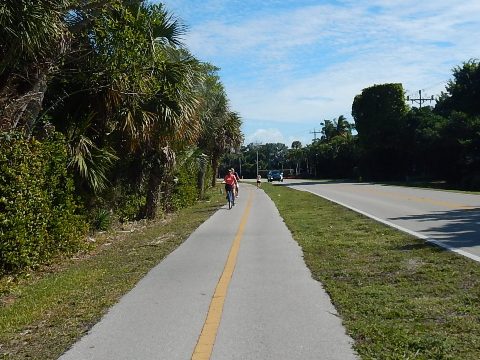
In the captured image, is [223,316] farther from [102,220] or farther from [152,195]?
[152,195]

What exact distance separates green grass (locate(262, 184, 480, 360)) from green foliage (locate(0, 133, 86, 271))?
4.74m

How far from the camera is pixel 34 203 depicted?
9727 millimetres

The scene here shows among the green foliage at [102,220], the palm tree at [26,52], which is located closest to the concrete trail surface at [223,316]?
the palm tree at [26,52]

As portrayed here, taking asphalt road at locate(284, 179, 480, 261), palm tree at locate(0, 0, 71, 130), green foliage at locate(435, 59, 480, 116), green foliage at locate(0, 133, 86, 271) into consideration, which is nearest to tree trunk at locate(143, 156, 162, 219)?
asphalt road at locate(284, 179, 480, 261)

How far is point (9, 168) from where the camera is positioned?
349 inches

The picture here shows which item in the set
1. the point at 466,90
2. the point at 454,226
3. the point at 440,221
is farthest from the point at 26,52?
the point at 466,90

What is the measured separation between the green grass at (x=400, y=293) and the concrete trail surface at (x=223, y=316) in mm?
297

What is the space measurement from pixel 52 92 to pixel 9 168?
14.8 feet

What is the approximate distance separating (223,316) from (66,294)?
2.65 meters

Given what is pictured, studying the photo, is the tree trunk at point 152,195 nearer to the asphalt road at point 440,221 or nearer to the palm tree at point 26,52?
the asphalt road at point 440,221

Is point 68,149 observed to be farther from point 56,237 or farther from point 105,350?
point 105,350

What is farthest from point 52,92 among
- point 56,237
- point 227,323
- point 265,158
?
point 265,158

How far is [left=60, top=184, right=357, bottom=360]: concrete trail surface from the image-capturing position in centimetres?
546

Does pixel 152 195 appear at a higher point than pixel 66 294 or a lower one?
higher
